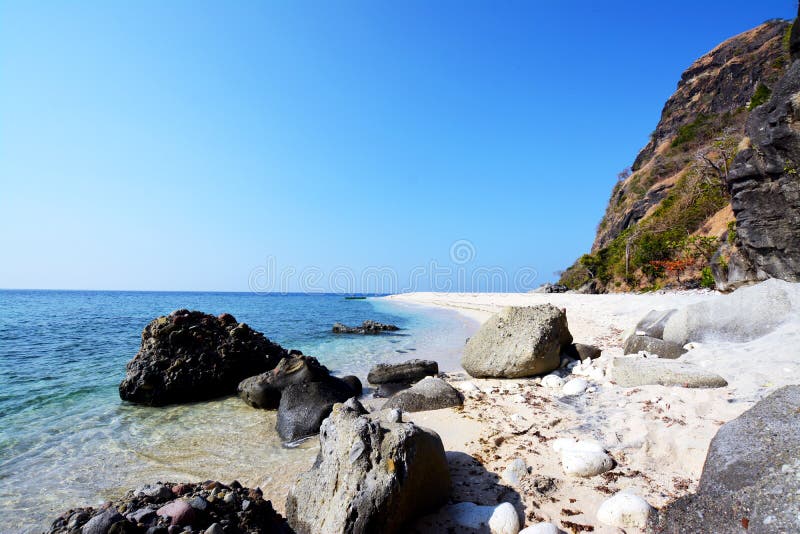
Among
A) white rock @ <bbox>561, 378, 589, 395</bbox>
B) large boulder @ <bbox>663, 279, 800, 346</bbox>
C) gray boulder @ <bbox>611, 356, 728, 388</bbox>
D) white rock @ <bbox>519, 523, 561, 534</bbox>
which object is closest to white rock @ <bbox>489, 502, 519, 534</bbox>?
white rock @ <bbox>519, 523, 561, 534</bbox>

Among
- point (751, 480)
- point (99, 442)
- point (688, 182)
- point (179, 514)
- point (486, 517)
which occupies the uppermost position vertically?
point (688, 182)

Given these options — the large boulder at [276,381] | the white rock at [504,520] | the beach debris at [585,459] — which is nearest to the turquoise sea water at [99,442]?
the large boulder at [276,381]

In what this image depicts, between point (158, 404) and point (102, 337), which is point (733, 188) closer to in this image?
point (158, 404)

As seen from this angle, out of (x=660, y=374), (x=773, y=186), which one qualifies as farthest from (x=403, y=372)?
(x=773, y=186)

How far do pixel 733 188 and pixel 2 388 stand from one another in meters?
23.4

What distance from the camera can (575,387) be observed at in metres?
6.72

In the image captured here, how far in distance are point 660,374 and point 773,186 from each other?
11.4 metres

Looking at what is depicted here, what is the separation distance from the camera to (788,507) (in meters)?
2.31

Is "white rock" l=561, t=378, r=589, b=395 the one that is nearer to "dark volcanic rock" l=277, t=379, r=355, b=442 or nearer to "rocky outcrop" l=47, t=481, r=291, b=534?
"dark volcanic rock" l=277, t=379, r=355, b=442

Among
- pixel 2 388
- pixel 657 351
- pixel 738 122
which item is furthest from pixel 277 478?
pixel 738 122

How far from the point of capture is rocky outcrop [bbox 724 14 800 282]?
38.5ft

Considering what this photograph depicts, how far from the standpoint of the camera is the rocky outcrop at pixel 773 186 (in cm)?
1174

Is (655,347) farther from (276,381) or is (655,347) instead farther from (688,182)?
(688,182)

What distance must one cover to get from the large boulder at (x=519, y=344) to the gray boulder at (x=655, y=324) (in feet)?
7.16
